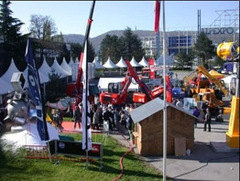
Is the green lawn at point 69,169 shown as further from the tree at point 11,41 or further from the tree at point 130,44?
the tree at point 130,44

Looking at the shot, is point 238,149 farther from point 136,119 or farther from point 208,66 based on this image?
point 208,66

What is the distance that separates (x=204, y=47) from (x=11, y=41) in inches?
1732

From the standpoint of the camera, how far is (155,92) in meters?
23.5

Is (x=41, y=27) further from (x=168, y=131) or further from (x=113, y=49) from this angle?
(x=168, y=131)

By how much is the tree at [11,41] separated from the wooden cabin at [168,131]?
27.0 meters

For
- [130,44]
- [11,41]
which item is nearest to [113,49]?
[130,44]

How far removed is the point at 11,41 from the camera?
1470 inches

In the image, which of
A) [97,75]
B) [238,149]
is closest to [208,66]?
[97,75]

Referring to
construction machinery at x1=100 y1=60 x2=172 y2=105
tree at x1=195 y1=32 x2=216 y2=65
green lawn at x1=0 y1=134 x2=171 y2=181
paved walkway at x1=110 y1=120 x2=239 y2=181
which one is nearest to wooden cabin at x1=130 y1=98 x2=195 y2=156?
paved walkway at x1=110 y1=120 x2=239 y2=181

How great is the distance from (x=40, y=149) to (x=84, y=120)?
3355mm

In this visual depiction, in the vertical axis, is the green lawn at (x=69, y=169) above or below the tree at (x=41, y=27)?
below

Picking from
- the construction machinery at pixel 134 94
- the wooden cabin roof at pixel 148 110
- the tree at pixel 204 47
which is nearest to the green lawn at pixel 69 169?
the wooden cabin roof at pixel 148 110

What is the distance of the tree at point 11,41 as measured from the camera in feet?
122

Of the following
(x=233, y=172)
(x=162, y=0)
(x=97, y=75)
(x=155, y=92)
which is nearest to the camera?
(x=162, y=0)
